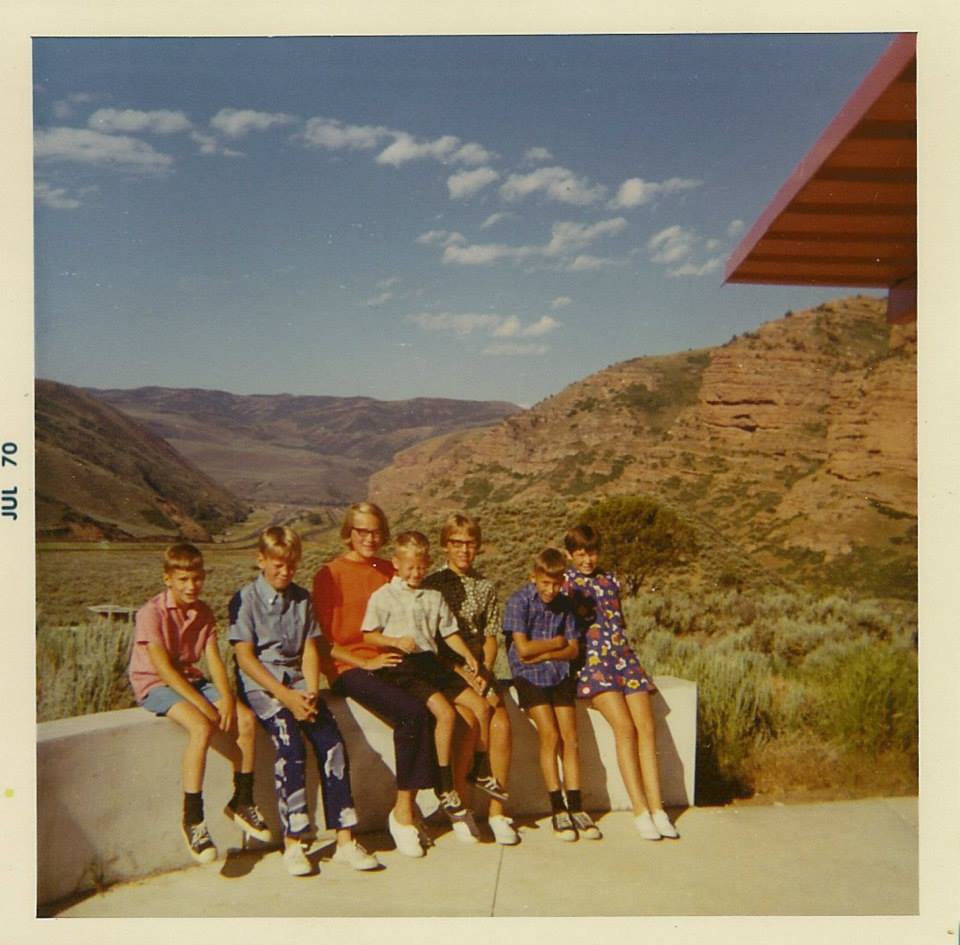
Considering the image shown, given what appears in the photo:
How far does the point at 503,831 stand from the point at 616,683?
79 centimetres

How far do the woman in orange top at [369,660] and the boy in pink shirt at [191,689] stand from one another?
0.45m

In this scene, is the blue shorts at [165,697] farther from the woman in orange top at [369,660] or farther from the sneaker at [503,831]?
the sneaker at [503,831]

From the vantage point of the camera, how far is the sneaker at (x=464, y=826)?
4176 millimetres

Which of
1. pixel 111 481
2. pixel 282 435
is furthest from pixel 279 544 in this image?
pixel 282 435

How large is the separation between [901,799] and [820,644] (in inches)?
127

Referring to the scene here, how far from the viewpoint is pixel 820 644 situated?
811 centimetres

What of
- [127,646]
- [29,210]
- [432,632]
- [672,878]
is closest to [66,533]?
[127,646]

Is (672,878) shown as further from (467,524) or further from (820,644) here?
(820,644)

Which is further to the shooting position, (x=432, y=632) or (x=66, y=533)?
(x=66, y=533)

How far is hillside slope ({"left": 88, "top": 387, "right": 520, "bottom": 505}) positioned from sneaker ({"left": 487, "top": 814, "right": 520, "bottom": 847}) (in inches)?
358

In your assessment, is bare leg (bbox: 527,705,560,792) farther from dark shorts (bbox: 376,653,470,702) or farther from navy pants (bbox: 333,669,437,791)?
navy pants (bbox: 333,669,437,791)

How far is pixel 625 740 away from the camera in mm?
4441

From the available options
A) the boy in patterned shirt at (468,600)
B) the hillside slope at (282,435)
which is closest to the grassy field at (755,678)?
the boy in patterned shirt at (468,600)

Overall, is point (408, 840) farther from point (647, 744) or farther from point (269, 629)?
point (647, 744)
